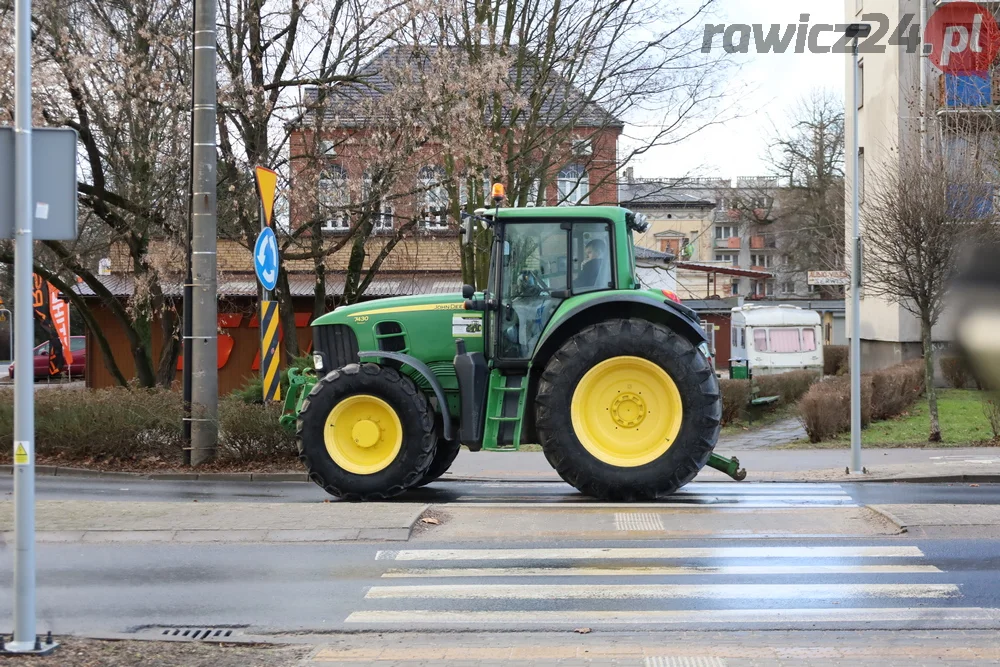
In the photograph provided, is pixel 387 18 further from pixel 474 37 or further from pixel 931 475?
pixel 931 475

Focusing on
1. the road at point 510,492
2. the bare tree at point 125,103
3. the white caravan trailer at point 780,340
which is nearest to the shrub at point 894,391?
the white caravan trailer at point 780,340

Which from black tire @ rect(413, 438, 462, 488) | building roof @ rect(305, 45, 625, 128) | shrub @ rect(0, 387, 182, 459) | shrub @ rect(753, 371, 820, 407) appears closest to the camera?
black tire @ rect(413, 438, 462, 488)

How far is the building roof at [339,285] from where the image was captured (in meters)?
27.6

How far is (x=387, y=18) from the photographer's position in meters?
19.5

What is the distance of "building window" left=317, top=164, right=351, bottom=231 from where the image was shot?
19547 mm

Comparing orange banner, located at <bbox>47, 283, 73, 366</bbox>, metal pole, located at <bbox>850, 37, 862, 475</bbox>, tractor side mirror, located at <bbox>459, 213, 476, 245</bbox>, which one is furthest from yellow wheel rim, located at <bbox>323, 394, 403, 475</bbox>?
orange banner, located at <bbox>47, 283, 73, 366</bbox>

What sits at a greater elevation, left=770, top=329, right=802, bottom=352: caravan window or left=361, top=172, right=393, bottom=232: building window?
left=361, top=172, right=393, bottom=232: building window

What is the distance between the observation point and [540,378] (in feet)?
35.6

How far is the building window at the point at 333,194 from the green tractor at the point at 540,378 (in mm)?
8479

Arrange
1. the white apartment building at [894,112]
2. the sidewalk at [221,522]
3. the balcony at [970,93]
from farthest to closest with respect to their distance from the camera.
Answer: the white apartment building at [894,112]
the balcony at [970,93]
the sidewalk at [221,522]

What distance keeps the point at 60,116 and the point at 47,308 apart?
2067 centimetres

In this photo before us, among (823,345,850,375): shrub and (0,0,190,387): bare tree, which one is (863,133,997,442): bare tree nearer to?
(0,0,190,387): bare tree

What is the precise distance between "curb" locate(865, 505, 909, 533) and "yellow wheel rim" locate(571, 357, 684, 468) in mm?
2014

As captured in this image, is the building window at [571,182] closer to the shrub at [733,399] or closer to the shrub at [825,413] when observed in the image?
the shrub at [733,399]
